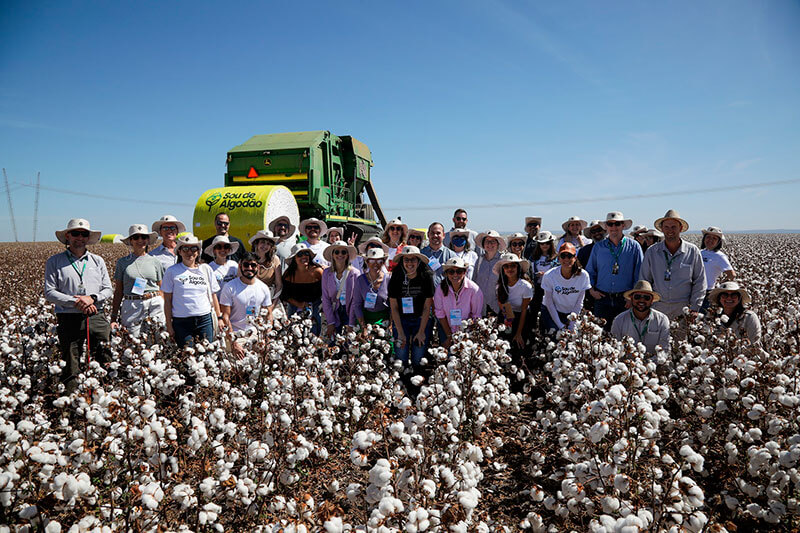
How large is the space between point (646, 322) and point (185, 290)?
5664mm

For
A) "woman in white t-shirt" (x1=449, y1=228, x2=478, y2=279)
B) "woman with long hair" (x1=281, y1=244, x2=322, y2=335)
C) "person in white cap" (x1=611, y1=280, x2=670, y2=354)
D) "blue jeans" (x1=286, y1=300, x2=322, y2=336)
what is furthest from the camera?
"woman in white t-shirt" (x1=449, y1=228, x2=478, y2=279)

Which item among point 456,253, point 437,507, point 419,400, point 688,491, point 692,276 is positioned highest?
point 456,253

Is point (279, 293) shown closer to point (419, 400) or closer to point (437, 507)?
point (419, 400)

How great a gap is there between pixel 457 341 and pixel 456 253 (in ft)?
8.82

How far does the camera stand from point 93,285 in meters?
5.17

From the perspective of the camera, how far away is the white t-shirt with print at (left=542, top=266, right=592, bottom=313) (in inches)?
221

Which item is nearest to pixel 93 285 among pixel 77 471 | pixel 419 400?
pixel 77 471

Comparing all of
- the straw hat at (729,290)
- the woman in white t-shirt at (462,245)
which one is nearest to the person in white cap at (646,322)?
the straw hat at (729,290)

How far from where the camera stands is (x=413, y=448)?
108 inches

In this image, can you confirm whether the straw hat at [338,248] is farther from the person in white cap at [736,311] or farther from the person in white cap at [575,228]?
the person in white cap at [736,311]

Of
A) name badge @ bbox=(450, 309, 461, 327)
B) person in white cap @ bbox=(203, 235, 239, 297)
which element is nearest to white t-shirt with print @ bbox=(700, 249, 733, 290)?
name badge @ bbox=(450, 309, 461, 327)

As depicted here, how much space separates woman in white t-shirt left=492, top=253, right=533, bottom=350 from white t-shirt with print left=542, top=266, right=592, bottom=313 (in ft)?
1.03

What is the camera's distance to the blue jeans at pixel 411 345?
5621 millimetres

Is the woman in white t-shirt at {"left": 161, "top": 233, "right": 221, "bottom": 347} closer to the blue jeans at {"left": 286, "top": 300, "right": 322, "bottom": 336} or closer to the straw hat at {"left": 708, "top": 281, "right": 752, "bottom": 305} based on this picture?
the blue jeans at {"left": 286, "top": 300, "right": 322, "bottom": 336}
